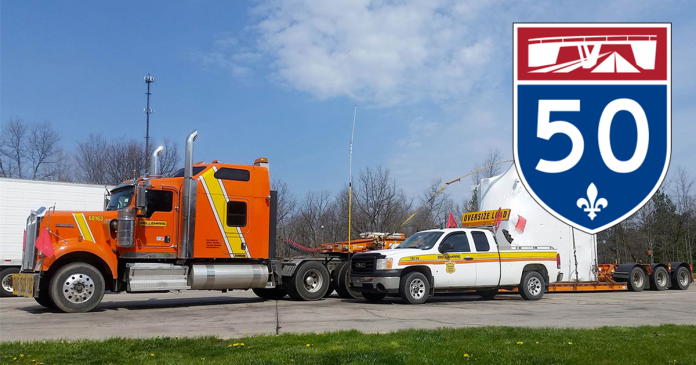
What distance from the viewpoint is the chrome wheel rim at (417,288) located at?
1446cm

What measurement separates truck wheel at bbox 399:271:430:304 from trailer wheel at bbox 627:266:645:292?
1060cm

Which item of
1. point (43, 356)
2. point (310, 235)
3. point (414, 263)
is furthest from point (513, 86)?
point (310, 235)

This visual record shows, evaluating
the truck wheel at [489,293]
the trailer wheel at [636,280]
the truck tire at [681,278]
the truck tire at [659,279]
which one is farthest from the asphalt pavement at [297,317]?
the truck tire at [681,278]

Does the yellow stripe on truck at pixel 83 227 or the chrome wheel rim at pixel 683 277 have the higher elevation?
the yellow stripe on truck at pixel 83 227

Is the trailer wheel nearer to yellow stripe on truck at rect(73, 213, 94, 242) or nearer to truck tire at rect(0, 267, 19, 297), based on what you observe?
yellow stripe on truck at rect(73, 213, 94, 242)

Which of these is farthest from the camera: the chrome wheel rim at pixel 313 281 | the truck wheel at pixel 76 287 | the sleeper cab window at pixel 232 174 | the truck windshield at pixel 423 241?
the chrome wheel rim at pixel 313 281

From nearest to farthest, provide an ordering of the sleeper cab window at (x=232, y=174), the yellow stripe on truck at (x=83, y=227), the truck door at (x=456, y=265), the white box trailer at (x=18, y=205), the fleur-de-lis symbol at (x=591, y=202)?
the fleur-de-lis symbol at (x=591, y=202) → the yellow stripe on truck at (x=83, y=227) → the sleeper cab window at (x=232, y=174) → the truck door at (x=456, y=265) → the white box trailer at (x=18, y=205)

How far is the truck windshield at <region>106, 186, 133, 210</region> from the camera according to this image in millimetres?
13562

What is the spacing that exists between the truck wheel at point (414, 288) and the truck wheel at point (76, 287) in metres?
6.92

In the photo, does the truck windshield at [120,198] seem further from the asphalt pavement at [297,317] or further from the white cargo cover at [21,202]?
the white cargo cover at [21,202]

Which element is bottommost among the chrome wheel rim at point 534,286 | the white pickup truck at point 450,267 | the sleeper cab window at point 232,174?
the chrome wheel rim at point 534,286

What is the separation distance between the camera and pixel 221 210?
→ 14.4m

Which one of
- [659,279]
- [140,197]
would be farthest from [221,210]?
[659,279]

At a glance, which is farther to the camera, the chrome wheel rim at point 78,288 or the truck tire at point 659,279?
the truck tire at point 659,279
